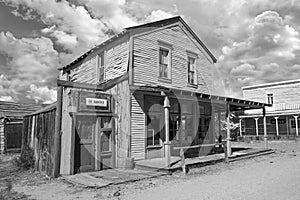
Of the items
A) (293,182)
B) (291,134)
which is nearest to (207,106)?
(293,182)

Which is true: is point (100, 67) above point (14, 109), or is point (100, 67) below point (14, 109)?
above

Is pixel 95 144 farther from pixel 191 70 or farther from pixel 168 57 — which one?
pixel 191 70

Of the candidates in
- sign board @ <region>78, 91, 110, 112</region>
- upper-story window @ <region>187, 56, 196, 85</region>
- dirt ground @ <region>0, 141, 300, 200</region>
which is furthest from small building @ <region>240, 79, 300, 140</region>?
sign board @ <region>78, 91, 110, 112</region>

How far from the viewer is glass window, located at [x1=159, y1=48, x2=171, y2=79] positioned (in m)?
13.1

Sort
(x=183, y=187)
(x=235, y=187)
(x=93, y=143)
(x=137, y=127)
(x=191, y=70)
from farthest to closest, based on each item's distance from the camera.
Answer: (x=191, y=70) → (x=137, y=127) → (x=93, y=143) → (x=183, y=187) → (x=235, y=187)

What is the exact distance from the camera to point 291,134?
97.1 feet

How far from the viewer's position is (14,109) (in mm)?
19531

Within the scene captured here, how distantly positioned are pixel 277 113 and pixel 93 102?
2565 centimetres

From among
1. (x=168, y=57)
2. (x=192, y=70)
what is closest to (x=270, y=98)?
(x=192, y=70)

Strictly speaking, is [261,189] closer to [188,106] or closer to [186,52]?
[188,106]

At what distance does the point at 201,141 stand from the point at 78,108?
329 inches

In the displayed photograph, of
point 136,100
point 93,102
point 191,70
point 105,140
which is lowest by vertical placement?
point 105,140

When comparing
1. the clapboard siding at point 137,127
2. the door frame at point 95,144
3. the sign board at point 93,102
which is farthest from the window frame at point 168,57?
the door frame at point 95,144

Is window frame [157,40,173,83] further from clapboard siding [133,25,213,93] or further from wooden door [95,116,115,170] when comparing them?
wooden door [95,116,115,170]
